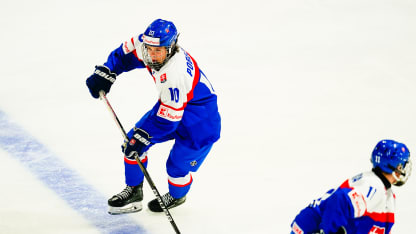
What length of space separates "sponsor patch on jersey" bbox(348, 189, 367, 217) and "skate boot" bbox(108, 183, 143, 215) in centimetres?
203

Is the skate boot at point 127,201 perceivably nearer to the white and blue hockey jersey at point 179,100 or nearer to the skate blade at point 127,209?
the skate blade at point 127,209

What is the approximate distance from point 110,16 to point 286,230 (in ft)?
12.3

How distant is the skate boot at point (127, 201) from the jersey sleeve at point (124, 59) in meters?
0.86

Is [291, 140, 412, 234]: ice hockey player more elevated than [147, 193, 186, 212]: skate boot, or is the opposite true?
[291, 140, 412, 234]: ice hockey player

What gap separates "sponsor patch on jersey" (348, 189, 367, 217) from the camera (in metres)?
3.06

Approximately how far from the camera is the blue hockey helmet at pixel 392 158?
3168 millimetres

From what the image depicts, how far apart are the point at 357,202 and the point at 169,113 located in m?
1.47

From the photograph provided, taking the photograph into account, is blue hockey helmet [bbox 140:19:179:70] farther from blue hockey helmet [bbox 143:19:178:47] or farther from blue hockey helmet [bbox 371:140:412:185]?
blue hockey helmet [bbox 371:140:412:185]

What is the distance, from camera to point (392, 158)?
316 cm

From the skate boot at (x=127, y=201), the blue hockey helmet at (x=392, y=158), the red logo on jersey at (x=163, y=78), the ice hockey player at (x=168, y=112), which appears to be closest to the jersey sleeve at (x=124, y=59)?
the ice hockey player at (x=168, y=112)

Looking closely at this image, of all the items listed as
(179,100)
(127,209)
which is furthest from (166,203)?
(179,100)

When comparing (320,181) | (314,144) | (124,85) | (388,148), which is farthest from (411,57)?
(388,148)

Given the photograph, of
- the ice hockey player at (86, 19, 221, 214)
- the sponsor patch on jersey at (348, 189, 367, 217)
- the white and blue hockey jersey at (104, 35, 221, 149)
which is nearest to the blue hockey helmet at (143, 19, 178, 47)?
the ice hockey player at (86, 19, 221, 214)

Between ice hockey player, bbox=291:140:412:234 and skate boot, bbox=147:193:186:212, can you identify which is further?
skate boot, bbox=147:193:186:212
